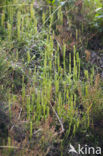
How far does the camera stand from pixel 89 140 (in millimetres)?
2369

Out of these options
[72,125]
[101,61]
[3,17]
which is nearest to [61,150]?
[72,125]

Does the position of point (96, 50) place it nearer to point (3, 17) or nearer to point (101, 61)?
point (101, 61)

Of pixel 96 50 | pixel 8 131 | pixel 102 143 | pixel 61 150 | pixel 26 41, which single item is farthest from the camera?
pixel 96 50

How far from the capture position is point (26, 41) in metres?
3.18

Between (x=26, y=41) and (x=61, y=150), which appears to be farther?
(x=26, y=41)

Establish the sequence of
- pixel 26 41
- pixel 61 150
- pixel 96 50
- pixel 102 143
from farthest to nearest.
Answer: pixel 96 50 < pixel 26 41 < pixel 102 143 < pixel 61 150

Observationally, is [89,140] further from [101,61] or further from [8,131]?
[101,61]

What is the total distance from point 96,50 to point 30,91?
1465mm

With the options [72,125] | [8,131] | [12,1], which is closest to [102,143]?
[72,125]

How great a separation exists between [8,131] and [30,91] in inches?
19.8

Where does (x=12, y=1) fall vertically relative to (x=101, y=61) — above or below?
above

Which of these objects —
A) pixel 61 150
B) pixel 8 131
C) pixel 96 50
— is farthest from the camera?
pixel 96 50

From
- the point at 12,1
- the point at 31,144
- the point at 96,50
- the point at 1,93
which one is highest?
the point at 12,1

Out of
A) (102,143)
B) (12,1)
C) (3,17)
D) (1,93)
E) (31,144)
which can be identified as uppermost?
(12,1)
